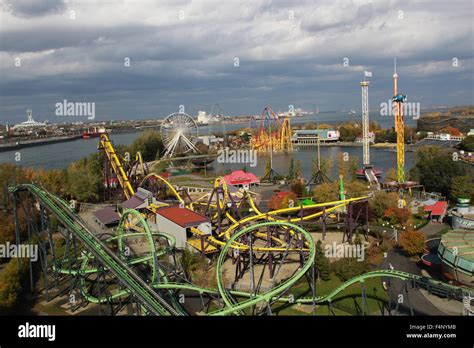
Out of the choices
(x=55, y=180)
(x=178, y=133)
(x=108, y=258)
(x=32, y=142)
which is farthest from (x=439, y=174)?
(x=32, y=142)

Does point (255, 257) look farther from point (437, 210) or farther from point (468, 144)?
point (468, 144)

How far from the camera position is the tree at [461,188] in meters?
18.5

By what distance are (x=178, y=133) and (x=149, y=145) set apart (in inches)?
166

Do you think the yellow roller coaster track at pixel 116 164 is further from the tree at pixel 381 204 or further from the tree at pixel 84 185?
the tree at pixel 381 204

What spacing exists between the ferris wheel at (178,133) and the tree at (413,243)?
32700mm

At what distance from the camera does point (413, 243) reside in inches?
513

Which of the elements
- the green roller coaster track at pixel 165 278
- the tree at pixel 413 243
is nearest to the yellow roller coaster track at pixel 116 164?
the green roller coaster track at pixel 165 278

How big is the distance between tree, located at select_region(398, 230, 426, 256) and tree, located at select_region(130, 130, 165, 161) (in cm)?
3367
